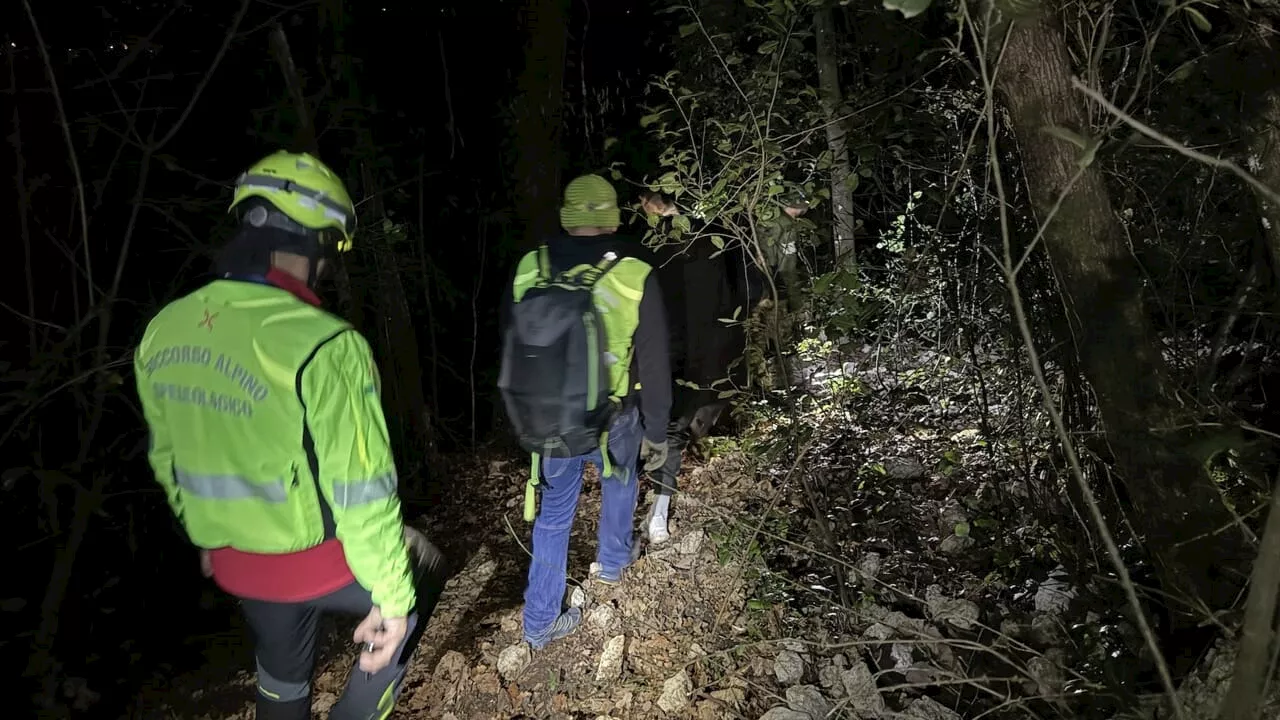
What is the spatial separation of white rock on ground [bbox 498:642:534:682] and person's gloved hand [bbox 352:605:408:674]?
55.5 inches

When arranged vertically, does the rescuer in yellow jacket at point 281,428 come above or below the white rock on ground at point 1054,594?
above

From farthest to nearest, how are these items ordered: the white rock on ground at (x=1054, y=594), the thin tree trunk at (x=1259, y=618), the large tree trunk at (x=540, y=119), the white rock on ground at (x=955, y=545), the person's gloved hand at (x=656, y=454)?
the large tree trunk at (x=540, y=119), the person's gloved hand at (x=656, y=454), the white rock on ground at (x=955, y=545), the white rock on ground at (x=1054, y=594), the thin tree trunk at (x=1259, y=618)

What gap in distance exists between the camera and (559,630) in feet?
11.0

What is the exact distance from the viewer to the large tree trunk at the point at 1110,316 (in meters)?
2.07

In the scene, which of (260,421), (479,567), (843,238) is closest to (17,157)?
(260,421)

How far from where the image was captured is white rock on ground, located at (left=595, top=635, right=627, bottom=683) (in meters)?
3.15

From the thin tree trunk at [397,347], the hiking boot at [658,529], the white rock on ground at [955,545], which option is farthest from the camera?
the thin tree trunk at [397,347]

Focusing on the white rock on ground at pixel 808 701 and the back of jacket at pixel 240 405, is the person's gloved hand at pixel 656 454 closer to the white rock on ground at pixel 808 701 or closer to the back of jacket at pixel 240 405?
the white rock on ground at pixel 808 701

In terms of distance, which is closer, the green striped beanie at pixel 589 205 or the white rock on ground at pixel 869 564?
the green striped beanie at pixel 589 205

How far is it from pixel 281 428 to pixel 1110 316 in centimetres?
237

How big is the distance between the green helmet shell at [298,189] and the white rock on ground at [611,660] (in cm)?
223

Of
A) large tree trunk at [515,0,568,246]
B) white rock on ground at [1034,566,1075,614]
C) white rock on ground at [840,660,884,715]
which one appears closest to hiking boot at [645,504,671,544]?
white rock on ground at [840,660,884,715]

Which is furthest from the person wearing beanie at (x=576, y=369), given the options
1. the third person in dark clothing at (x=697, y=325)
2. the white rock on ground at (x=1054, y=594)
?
the white rock on ground at (x=1054, y=594)

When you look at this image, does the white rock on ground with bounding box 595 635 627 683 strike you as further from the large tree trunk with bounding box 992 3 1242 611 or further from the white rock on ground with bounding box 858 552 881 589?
the large tree trunk with bounding box 992 3 1242 611
